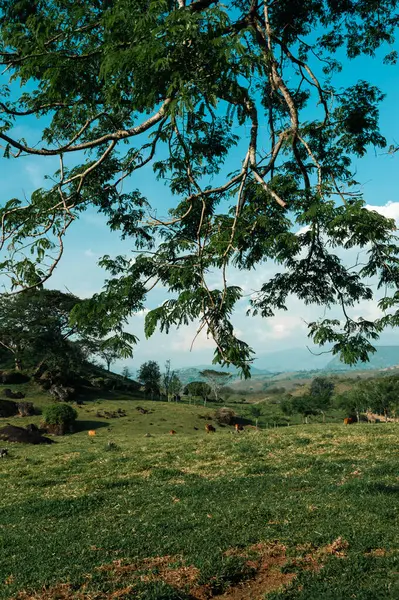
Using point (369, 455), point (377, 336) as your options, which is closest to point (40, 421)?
point (369, 455)

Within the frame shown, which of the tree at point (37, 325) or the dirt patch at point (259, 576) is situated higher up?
the tree at point (37, 325)

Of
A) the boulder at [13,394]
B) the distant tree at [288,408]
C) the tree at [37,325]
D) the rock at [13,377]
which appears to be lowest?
the distant tree at [288,408]

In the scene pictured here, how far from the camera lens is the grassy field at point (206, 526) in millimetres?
7230

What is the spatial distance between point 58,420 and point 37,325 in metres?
25.4

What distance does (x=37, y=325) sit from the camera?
212 feet

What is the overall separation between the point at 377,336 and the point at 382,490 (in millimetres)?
5622

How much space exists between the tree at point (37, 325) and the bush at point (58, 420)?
2087 centimetres

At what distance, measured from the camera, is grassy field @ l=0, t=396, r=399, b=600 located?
7.23 metres

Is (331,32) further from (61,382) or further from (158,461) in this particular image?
(61,382)

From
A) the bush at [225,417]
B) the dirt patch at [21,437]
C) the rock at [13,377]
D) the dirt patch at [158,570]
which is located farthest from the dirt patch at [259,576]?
the rock at [13,377]

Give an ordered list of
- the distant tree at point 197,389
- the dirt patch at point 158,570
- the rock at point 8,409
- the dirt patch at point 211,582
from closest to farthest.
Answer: the dirt patch at point 211,582, the dirt patch at point 158,570, the rock at point 8,409, the distant tree at point 197,389

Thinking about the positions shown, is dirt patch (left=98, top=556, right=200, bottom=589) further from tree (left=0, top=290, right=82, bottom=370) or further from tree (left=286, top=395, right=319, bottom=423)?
tree (left=286, top=395, right=319, bottom=423)

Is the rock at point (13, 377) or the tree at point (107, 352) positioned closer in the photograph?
the tree at point (107, 352)

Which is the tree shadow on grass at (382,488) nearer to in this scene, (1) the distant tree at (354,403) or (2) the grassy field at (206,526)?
(2) the grassy field at (206,526)
